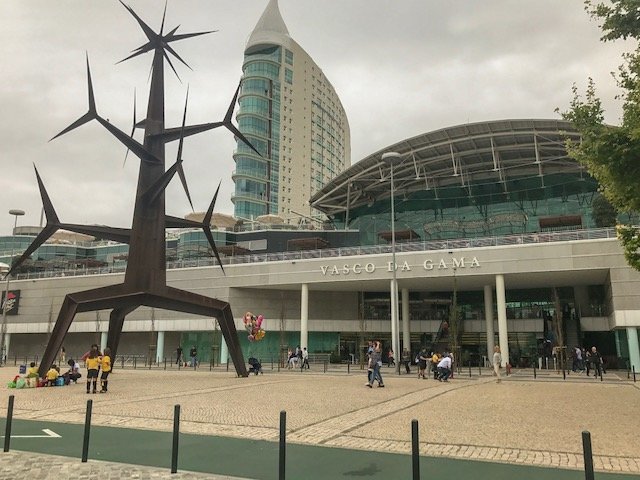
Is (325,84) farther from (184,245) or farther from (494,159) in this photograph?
(494,159)

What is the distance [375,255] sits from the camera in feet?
135

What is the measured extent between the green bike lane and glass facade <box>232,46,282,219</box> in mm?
94758

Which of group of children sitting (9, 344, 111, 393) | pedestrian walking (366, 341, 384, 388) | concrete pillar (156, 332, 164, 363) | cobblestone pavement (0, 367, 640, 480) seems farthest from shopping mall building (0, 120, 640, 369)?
group of children sitting (9, 344, 111, 393)

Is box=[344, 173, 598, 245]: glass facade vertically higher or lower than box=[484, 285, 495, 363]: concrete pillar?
higher

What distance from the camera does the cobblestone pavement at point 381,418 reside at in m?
7.74

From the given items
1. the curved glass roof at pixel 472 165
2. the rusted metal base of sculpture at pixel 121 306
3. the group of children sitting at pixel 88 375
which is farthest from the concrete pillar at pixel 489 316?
the group of children sitting at pixel 88 375

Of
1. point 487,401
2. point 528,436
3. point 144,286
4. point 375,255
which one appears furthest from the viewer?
point 375,255

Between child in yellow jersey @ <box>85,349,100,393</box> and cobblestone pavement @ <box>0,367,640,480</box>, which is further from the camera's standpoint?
child in yellow jersey @ <box>85,349,100,393</box>

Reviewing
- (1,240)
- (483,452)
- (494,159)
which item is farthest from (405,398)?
(1,240)

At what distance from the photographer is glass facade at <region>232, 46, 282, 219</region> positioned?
10450cm

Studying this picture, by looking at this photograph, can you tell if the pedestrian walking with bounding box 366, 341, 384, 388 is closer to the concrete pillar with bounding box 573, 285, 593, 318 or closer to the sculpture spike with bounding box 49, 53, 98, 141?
the sculpture spike with bounding box 49, 53, 98, 141

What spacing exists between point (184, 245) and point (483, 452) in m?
67.0

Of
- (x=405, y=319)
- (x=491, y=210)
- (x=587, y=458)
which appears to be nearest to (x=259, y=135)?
(x=491, y=210)

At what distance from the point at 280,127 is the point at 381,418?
357 ft
